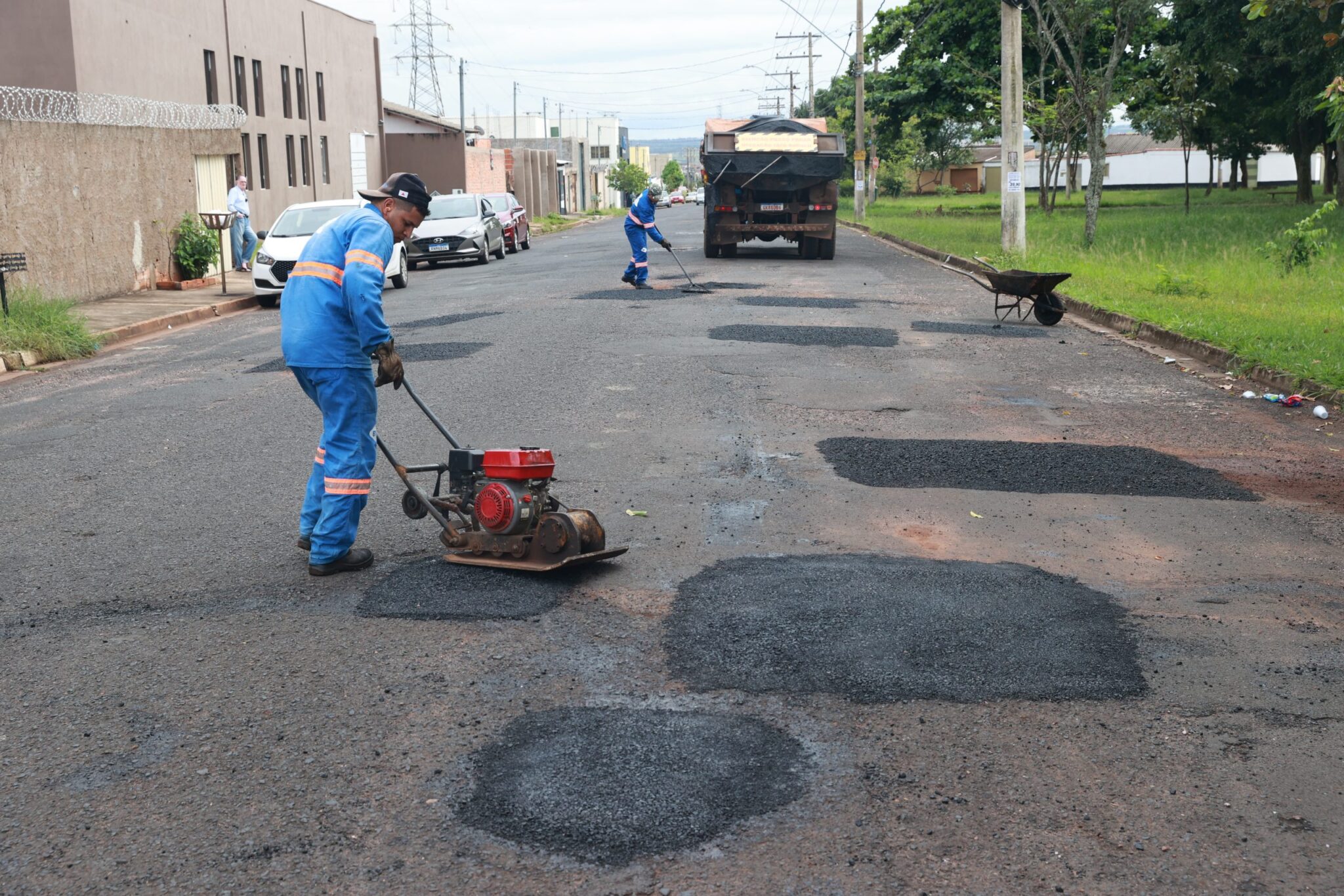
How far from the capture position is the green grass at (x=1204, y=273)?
1229 centimetres

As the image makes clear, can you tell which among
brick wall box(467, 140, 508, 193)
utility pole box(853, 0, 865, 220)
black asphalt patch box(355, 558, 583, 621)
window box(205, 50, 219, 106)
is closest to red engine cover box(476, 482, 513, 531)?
black asphalt patch box(355, 558, 583, 621)

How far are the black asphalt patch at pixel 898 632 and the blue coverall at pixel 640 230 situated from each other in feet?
43.2

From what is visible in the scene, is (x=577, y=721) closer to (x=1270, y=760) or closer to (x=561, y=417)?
(x=1270, y=760)

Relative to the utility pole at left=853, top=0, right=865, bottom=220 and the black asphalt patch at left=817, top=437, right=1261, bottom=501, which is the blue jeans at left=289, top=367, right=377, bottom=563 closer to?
the black asphalt patch at left=817, top=437, right=1261, bottom=501

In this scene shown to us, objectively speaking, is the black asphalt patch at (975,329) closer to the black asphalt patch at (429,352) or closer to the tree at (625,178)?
the black asphalt patch at (429,352)

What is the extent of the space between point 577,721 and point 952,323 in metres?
11.6

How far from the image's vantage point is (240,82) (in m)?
34.7

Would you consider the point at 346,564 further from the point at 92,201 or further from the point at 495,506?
the point at 92,201

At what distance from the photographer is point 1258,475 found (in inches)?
315

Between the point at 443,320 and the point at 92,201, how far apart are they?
24.1 feet

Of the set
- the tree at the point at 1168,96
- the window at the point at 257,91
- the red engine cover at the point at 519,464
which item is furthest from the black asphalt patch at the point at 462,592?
the window at the point at 257,91

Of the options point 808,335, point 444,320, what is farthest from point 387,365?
point 444,320

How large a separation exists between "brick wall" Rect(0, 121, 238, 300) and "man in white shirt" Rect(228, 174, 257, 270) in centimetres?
86

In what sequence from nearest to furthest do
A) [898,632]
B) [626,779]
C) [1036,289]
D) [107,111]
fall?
1. [626,779]
2. [898,632]
3. [1036,289]
4. [107,111]
